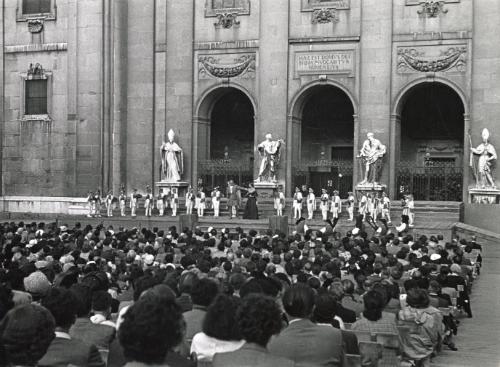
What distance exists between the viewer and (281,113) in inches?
1485

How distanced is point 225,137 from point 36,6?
39.7 ft

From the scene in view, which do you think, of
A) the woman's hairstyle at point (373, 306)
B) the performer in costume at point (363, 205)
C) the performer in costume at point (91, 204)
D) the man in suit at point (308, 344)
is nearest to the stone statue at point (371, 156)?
the performer in costume at point (363, 205)

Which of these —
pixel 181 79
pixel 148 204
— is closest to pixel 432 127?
pixel 181 79

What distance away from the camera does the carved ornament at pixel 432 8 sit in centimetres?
3531

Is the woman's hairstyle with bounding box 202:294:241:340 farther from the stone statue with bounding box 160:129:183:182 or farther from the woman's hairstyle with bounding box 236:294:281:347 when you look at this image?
the stone statue with bounding box 160:129:183:182

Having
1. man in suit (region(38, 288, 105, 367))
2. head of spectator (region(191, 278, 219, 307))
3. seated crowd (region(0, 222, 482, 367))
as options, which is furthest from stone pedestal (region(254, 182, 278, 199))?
man in suit (region(38, 288, 105, 367))

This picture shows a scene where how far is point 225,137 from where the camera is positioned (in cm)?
4325

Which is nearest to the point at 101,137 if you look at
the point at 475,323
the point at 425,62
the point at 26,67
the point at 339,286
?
the point at 26,67

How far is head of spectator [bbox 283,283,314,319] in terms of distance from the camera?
631cm

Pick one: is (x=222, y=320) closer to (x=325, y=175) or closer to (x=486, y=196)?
(x=486, y=196)

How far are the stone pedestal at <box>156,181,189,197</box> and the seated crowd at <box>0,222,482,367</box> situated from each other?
18.6 meters

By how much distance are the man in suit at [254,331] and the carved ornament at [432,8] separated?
32.3 m

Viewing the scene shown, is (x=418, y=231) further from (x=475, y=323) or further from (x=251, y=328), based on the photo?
(x=251, y=328)

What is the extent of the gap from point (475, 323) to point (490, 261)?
1082 cm
